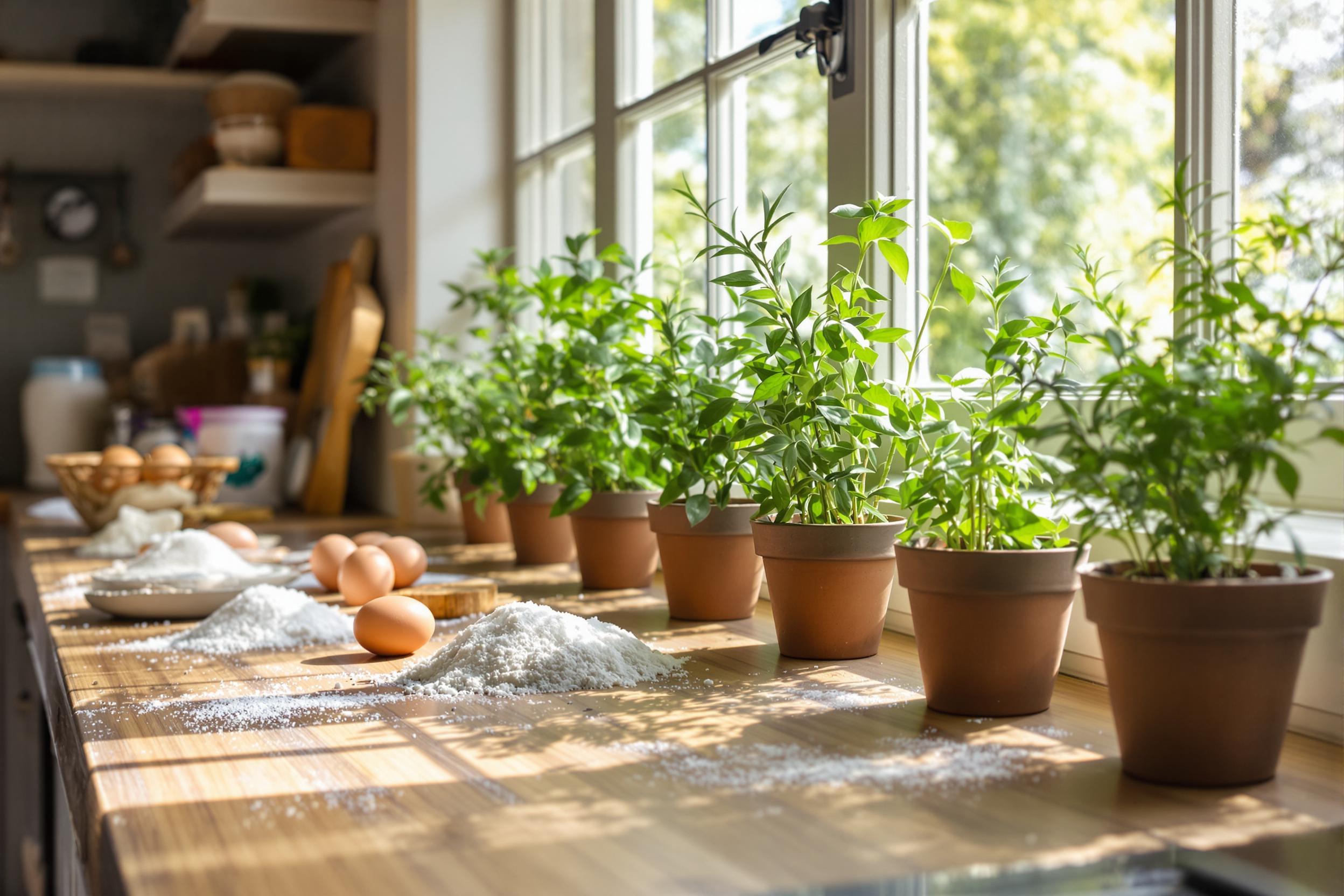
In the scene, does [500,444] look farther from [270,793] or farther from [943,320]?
[943,320]

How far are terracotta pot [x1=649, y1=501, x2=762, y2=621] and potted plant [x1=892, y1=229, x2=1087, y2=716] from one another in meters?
0.33

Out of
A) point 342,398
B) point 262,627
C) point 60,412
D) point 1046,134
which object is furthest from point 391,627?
point 1046,134

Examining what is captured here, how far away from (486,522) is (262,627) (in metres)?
0.87

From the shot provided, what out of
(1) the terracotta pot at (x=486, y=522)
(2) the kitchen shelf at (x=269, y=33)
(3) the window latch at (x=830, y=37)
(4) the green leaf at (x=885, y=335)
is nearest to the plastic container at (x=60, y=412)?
(2) the kitchen shelf at (x=269, y=33)

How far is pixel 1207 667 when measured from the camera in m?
0.74

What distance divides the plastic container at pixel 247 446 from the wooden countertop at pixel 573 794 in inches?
63.6

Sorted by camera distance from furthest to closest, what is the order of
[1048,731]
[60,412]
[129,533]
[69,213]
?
[69,213], [60,412], [129,533], [1048,731]

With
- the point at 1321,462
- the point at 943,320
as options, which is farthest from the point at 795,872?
the point at 943,320

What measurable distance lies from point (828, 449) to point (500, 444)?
0.76m

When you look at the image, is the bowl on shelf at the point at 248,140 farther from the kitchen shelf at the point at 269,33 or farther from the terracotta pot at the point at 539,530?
the terracotta pot at the point at 539,530

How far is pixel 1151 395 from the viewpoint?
74 cm

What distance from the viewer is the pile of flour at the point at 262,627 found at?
1.21 metres

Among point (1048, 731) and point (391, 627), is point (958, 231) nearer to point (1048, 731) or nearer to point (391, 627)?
point (1048, 731)

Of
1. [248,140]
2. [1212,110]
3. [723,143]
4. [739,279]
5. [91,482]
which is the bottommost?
[91,482]
